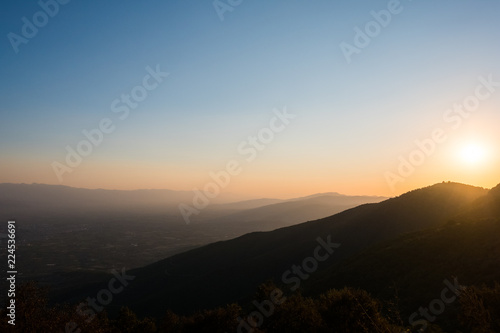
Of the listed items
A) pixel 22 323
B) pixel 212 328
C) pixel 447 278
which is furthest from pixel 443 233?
pixel 22 323

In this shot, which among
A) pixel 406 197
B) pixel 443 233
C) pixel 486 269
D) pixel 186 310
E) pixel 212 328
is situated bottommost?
pixel 186 310

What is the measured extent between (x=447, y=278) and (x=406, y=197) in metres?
76.3

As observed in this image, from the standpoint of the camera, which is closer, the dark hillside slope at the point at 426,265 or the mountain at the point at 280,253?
the dark hillside slope at the point at 426,265

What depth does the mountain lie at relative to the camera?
287ft

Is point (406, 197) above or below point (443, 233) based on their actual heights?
above

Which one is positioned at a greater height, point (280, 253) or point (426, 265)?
point (280, 253)

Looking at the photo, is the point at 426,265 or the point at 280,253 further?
the point at 280,253

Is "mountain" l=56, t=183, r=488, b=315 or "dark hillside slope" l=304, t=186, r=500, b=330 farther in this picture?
"mountain" l=56, t=183, r=488, b=315

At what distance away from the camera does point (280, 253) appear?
10625 centimetres

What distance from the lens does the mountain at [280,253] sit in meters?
87.6

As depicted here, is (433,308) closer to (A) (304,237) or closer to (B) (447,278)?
(B) (447,278)

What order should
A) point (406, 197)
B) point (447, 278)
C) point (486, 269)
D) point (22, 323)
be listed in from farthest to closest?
1. point (406, 197)
2. point (447, 278)
3. point (486, 269)
4. point (22, 323)

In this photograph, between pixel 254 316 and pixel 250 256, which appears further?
pixel 250 256

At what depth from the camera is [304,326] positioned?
29.5m
